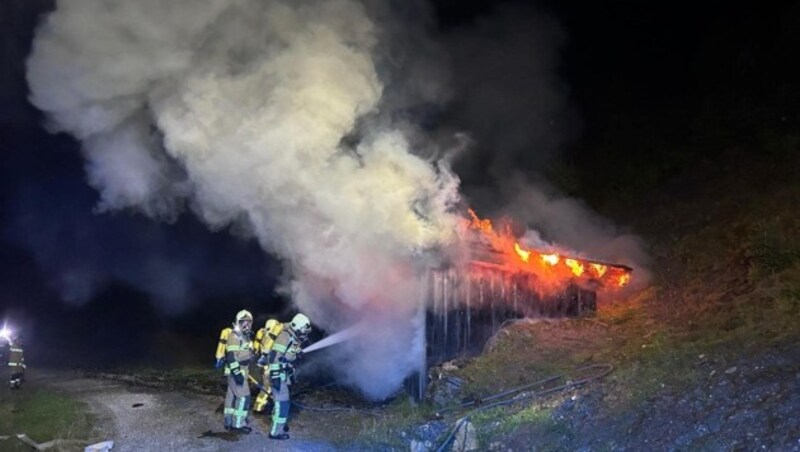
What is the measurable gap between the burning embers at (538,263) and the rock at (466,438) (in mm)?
3882

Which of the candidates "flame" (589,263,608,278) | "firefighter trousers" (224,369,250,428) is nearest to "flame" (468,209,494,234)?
"flame" (589,263,608,278)

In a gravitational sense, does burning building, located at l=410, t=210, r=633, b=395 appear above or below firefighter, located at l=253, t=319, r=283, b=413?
above

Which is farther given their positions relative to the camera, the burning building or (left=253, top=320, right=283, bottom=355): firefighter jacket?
the burning building

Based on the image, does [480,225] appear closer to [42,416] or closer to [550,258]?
[550,258]

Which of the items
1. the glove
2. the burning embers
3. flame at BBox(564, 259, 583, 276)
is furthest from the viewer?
flame at BBox(564, 259, 583, 276)

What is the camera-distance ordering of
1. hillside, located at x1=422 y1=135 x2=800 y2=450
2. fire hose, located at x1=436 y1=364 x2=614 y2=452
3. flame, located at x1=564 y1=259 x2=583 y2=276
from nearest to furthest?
hillside, located at x1=422 y1=135 x2=800 y2=450, fire hose, located at x1=436 y1=364 x2=614 y2=452, flame, located at x1=564 y1=259 x2=583 y2=276

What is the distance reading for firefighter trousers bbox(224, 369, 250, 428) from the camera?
397 inches

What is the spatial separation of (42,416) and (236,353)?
369 centimetres

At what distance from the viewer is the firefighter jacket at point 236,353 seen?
33.0 ft

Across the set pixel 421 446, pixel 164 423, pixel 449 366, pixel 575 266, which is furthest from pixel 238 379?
pixel 575 266

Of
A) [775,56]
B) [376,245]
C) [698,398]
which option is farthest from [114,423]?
[775,56]

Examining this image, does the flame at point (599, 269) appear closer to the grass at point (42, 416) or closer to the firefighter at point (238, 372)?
the firefighter at point (238, 372)

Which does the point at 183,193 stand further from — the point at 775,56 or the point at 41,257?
the point at 775,56

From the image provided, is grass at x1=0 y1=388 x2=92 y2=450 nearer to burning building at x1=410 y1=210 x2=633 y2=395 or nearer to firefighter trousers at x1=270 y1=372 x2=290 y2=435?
Answer: firefighter trousers at x1=270 y1=372 x2=290 y2=435
